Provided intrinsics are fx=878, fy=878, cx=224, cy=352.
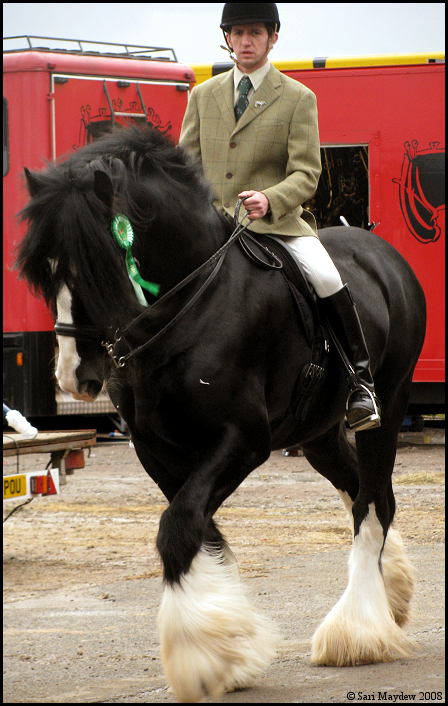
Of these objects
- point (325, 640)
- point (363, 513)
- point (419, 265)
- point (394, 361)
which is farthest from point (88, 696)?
point (419, 265)

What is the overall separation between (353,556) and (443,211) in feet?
23.6

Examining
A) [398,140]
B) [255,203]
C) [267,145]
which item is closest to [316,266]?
[255,203]

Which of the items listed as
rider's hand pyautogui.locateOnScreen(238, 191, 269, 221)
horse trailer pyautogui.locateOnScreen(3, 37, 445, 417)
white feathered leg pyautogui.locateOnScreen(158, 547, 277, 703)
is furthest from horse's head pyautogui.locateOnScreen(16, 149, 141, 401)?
horse trailer pyautogui.locateOnScreen(3, 37, 445, 417)

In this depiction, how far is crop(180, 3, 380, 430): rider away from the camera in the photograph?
399cm

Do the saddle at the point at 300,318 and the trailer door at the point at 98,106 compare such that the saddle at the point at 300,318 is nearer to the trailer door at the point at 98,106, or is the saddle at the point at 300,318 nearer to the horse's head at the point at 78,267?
the horse's head at the point at 78,267

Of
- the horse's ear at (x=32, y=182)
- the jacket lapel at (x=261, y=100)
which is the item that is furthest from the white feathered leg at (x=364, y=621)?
the horse's ear at (x=32, y=182)

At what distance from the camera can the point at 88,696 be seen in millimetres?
3736

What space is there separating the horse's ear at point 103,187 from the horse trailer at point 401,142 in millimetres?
7902

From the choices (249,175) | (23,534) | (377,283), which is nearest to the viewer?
(249,175)

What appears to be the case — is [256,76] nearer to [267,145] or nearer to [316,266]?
[267,145]

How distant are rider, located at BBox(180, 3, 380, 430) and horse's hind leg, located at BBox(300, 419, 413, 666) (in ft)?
2.13

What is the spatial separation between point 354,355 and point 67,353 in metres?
1.59

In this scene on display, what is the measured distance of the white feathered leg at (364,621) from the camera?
13.7 feet

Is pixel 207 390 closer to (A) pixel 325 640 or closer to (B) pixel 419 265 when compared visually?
(A) pixel 325 640
